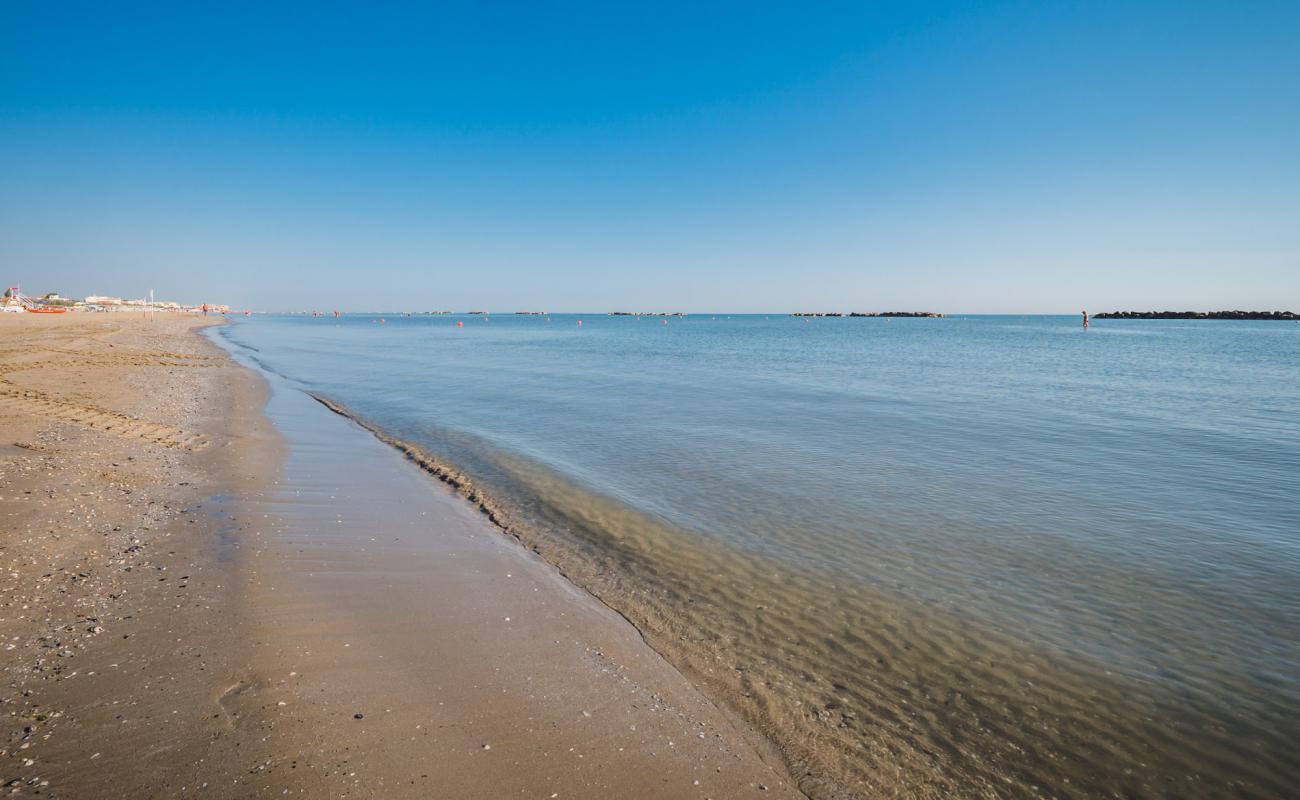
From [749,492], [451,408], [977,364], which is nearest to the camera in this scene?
[749,492]

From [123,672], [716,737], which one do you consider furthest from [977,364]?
[123,672]

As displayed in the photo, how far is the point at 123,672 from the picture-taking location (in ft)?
14.8

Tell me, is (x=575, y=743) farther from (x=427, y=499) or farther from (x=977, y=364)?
(x=977, y=364)

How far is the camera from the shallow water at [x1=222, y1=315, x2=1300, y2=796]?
4.79m

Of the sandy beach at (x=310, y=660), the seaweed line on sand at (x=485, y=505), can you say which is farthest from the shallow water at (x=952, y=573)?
the sandy beach at (x=310, y=660)

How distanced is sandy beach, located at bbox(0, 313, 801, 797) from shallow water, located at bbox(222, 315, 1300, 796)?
0.94 metres

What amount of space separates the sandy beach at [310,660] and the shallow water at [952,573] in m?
0.94

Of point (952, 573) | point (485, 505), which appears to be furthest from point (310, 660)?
point (952, 573)

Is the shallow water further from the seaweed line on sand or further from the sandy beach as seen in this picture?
the sandy beach

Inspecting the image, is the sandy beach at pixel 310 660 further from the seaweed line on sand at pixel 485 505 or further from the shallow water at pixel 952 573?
the shallow water at pixel 952 573

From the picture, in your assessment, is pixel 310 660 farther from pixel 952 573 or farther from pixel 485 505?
pixel 952 573

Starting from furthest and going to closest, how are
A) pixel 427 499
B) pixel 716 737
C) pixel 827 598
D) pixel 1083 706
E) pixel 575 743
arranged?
pixel 427 499 < pixel 827 598 < pixel 1083 706 < pixel 716 737 < pixel 575 743

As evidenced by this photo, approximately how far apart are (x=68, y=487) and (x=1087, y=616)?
1470 cm

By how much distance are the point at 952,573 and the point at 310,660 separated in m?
7.92
